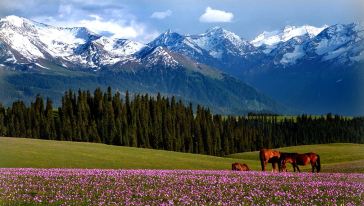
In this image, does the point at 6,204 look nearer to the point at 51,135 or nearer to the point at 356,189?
the point at 356,189

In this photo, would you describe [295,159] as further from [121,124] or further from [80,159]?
[121,124]

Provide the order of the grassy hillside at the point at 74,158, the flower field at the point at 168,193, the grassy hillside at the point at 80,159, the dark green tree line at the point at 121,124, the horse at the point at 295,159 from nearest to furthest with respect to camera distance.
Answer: the flower field at the point at 168,193, the horse at the point at 295,159, the grassy hillside at the point at 80,159, the grassy hillside at the point at 74,158, the dark green tree line at the point at 121,124

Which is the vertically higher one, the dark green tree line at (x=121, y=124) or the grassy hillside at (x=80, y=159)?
the dark green tree line at (x=121, y=124)

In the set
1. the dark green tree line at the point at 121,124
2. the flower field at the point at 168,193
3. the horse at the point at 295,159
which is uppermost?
the dark green tree line at the point at 121,124

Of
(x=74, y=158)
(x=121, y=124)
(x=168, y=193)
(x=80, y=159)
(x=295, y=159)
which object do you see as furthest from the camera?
(x=121, y=124)

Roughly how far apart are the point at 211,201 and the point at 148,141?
136 metres

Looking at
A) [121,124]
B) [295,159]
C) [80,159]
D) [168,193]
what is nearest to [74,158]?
[80,159]

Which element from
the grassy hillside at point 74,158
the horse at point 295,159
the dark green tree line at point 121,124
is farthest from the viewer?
the dark green tree line at point 121,124

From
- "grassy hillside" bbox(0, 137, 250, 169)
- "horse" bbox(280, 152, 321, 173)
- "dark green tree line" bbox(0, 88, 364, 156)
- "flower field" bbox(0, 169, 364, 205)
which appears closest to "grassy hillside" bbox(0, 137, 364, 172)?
"grassy hillside" bbox(0, 137, 250, 169)

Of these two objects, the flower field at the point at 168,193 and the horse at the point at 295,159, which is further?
the horse at the point at 295,159

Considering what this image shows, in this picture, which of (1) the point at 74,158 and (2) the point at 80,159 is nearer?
(2) the point at 80,159

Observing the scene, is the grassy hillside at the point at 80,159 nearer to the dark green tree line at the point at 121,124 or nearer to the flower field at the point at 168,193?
the flower field at the point at 168,193

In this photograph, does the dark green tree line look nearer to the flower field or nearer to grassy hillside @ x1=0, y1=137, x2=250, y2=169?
grassy hillside @ x1=0, y1=137, x2=250, y2=169


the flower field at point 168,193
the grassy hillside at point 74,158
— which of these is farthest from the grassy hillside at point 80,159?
the flower field at point 168,193
